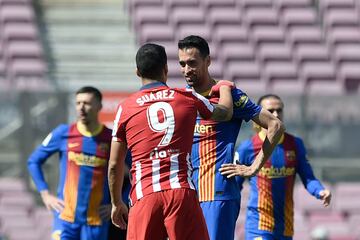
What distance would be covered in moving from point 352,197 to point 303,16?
5215mm

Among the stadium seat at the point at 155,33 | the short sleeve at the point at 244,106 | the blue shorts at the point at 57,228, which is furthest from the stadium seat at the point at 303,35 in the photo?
the short sleeve at the point at 244,106

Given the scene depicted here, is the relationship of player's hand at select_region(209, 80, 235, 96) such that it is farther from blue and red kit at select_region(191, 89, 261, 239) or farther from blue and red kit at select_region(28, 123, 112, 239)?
blue and red kit at select_region(28, 123, 112, 239)

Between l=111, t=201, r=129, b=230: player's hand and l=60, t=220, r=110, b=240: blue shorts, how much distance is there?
352 centimetres

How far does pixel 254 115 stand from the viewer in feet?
27.9

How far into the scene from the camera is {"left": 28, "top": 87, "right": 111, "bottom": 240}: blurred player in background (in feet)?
37.5

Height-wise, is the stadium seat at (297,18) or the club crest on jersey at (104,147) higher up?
the stadium seat at (297,18)

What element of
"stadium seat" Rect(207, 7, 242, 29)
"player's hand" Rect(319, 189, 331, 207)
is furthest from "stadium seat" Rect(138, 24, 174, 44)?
"player's hand" Rect(319, 189, 331, 207)

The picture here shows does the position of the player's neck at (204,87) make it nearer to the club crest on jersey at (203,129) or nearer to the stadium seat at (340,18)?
the club crest on jersey at (203,129)

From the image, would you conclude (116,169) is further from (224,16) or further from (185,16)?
(224,16)

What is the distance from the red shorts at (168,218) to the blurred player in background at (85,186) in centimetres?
387

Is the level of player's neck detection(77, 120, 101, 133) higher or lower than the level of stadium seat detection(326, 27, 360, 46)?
lower

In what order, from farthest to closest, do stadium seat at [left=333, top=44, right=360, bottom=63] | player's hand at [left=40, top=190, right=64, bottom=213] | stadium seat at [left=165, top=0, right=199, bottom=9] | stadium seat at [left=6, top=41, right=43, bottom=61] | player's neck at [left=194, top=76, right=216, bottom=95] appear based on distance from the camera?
stadium seat at [left=165, top=0, right=199, bottom=9] < stadium seat at [left=333, top=44, right=360, bottom=63] < stadium seat at [left=6, top=41, right=43, bottom=61] < player's hand at [left=40, top=190, right=64, bottom=213] < player's neck at [left=194, top=76, right=216, bottom=95]

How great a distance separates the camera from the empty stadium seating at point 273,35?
20.0 metres

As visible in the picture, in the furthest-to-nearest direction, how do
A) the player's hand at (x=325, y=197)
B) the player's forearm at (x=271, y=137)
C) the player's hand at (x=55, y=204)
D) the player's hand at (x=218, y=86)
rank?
the player's hand at (x=55, y=204)
the player's hand at (x=325, y=197)
the player's hand at (x=218, y=86)
the player's forearm at (x=271, y=137)
